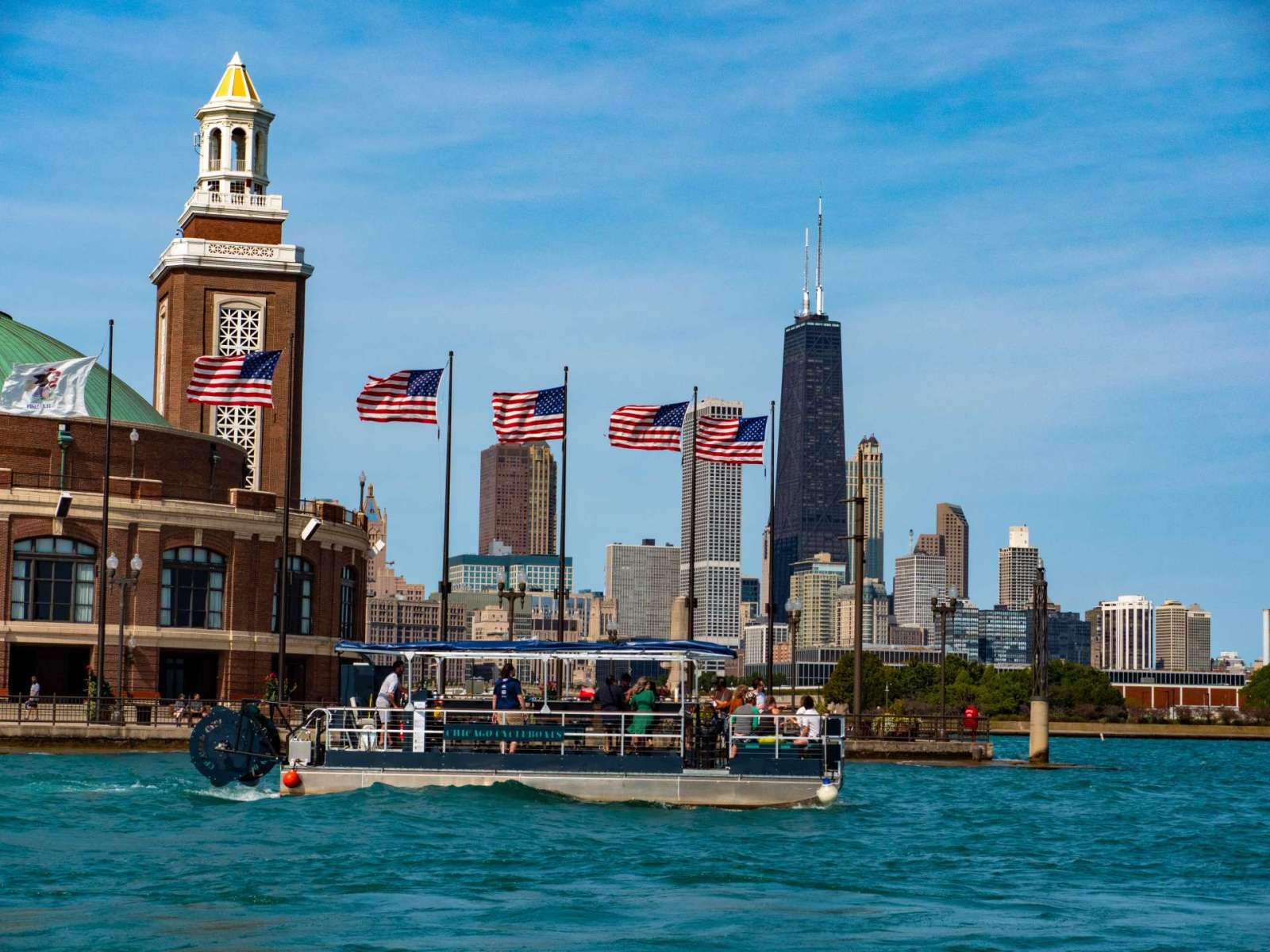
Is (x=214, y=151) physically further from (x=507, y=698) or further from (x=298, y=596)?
(x=507, y=698)

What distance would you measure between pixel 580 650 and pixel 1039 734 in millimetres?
32329

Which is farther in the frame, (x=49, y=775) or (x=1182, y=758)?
(x=1182, y=758)

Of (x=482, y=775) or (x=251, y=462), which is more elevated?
(x=251, y=462)

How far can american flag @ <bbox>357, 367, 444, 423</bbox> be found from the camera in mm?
63844

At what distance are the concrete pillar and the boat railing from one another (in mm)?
29759

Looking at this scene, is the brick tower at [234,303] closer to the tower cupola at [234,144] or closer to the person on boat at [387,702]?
the tower cupola at [234,144]

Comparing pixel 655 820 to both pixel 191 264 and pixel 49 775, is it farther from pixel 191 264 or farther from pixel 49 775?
pixel 191 264

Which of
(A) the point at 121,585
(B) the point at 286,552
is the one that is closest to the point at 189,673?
(B) the point at 286,552

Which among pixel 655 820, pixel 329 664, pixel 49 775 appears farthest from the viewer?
pixel 329 664

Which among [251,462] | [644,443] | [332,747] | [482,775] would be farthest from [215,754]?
[251,462]

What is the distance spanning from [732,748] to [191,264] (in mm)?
69395

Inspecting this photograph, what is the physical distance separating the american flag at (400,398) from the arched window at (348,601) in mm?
29277

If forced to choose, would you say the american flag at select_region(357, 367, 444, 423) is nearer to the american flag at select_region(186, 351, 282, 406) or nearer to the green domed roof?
the american flag at select_region(186, 351, 282, 406)

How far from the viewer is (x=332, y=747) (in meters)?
40.5
